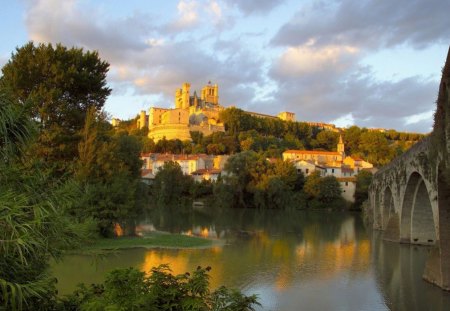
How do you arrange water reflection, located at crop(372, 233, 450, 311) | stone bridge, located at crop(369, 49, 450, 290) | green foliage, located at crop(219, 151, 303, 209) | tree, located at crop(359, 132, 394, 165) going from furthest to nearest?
tree, located at crop(359, 132, 394, 165)
green foliage, located at crop(219, 151, 303, 209)
stone bridge, located at crop(369, 49, 450, 290)
water reflection, located at crop(372, 233, 450, 311)

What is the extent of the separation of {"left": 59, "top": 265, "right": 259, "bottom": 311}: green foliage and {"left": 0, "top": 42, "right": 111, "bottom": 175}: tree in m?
16.1

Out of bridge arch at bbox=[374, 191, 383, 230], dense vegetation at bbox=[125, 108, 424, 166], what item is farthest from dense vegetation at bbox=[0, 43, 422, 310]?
dense vegetation at bbox=[125, 108, 424, 166]

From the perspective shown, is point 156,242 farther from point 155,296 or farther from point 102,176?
point 155,296

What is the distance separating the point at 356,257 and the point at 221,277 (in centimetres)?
995

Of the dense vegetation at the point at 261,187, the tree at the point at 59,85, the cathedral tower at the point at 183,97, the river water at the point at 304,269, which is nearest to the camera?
the river water at the point at 304,269

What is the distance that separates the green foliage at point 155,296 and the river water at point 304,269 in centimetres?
87

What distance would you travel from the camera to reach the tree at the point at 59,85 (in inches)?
933

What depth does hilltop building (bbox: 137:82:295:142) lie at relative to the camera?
121 meters

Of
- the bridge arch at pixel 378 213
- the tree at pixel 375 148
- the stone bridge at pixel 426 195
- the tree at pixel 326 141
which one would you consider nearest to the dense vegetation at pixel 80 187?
the stone bridge at pixel 426 195

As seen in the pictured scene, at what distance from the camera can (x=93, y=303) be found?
7414mm

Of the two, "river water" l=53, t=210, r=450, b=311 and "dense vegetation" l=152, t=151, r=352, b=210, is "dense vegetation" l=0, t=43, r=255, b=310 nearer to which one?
"river water" l=53, t=210, r=450, b=311

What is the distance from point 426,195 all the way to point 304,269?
32.9ft

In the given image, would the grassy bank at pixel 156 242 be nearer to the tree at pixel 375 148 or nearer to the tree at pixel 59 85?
the tree at pixel 59 85

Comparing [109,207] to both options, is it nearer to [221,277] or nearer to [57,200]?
[221,277]
